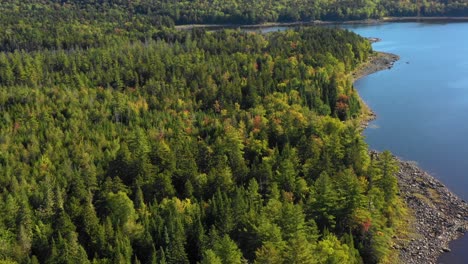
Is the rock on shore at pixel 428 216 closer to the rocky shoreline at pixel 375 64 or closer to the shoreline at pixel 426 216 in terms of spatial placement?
the shoreline at pixel 426 216

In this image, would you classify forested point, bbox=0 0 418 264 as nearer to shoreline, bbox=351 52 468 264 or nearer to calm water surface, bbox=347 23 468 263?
shoreline, bbox=351 52 468 264

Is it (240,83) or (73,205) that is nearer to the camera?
(73,205)

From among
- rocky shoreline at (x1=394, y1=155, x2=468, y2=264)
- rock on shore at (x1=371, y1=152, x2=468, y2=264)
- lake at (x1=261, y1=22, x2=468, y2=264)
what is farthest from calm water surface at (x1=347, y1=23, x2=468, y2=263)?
rock on shore at (x1=371, y1=152, x2=468, y2=264)

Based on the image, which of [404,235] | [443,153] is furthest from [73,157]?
[443,153]

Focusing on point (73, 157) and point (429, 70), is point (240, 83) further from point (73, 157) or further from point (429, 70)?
point (429, 70)

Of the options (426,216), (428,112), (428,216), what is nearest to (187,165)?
(426,216)

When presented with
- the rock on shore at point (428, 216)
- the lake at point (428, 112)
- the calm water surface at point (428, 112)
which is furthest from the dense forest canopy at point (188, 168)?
the calm water surface at point (428, 112)

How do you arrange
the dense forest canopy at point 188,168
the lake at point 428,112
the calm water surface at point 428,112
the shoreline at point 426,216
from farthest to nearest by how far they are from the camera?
the calm water surface at point 428,112, the lake at point 428,112, the shoreline at point 426,216, the dense forest canopy at point 188,168

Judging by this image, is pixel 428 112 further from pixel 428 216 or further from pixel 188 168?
pixel 188 168
